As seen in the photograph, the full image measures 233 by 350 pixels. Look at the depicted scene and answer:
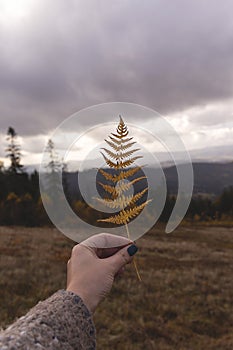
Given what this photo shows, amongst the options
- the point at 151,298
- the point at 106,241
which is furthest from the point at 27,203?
the point at 106,241

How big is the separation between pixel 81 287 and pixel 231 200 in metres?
36.5

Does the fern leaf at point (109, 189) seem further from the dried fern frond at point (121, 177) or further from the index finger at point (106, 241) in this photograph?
the index finger at point (106, 241)

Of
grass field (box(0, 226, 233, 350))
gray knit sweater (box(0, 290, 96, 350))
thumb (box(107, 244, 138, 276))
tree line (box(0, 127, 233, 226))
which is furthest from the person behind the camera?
tree line (box(0, 127, 233, 226))

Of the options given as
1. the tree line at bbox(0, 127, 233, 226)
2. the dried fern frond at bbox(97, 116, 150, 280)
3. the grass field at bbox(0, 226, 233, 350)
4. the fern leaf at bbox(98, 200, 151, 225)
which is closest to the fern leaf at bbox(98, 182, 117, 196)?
the dried fern frond at bbox(97, 116, 150, 280)

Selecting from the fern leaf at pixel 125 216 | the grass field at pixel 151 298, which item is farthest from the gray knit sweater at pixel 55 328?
the grass field at pixel 151 298

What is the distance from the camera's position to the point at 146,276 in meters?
15.0

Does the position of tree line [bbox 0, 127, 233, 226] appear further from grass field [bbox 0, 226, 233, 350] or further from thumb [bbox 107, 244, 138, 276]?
thumb [bbox 107, 244, 138, 276]

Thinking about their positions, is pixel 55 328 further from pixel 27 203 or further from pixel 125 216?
pixel 27 203

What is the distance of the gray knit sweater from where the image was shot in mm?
1154

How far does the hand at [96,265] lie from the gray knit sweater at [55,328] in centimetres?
12

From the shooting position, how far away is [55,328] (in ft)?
4.21

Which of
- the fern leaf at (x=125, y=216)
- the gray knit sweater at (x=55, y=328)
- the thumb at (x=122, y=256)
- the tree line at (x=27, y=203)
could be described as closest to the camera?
the gray knit sweater at (x=55, y=328)

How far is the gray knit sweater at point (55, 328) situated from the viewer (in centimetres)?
115

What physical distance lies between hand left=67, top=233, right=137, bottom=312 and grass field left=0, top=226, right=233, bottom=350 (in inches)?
285
